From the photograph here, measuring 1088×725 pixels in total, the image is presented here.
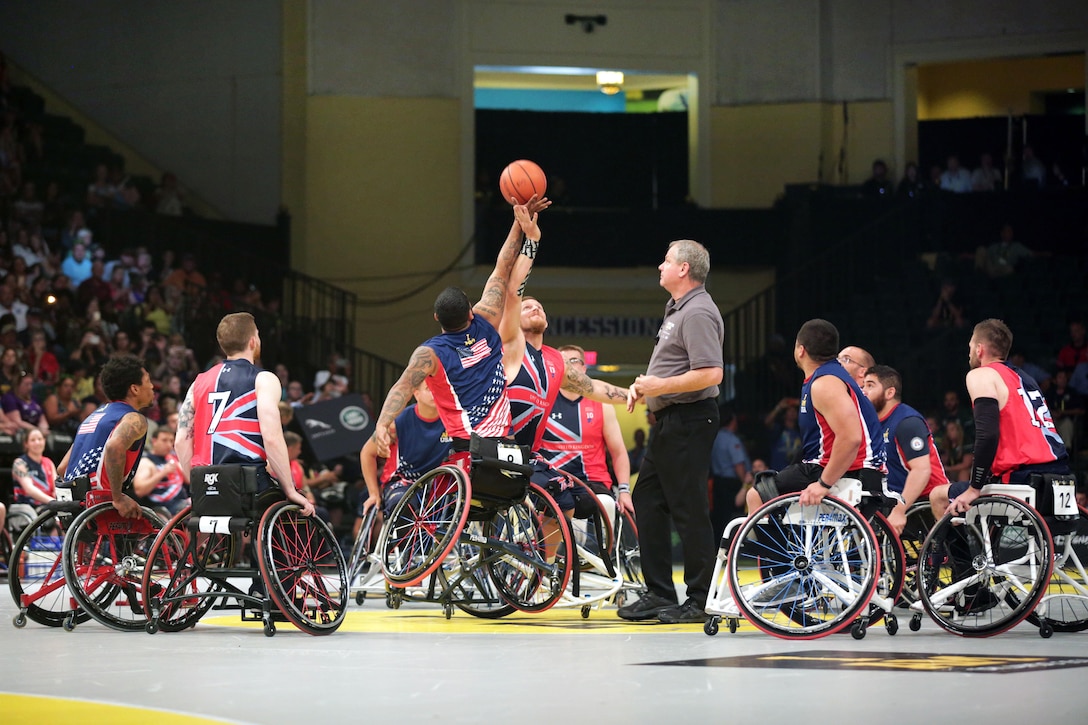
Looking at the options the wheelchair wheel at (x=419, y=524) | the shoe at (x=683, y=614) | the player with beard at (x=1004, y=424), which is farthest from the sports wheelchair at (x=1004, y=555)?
the wheelchair wheel at (x=419, y=524)

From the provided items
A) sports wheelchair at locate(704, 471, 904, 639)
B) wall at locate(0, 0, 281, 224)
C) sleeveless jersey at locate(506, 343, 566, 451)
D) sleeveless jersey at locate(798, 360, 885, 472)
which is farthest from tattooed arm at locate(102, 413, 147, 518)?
wall at locate(0, 0, 281, 224)

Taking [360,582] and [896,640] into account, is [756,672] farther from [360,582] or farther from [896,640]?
[360,582]

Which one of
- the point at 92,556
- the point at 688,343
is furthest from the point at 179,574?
the point at 688,343

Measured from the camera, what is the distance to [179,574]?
6.85m

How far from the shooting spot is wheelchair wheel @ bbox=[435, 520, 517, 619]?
7.31 m

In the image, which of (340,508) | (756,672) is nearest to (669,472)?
(756,672)

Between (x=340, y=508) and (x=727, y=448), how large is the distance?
158 inches

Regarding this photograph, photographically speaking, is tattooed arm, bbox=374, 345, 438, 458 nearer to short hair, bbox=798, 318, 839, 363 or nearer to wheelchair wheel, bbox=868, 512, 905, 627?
short hair, bbox=798, 318, 839, 363

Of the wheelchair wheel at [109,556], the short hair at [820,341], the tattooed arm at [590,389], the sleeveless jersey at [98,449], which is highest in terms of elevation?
the short hair at [820,341]

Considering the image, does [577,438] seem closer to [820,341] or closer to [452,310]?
[452,310]

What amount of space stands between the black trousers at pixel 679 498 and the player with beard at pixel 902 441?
1183 millimetres

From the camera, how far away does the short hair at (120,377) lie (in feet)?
24.5

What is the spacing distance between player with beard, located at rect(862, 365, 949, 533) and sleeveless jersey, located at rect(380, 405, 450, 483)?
246 centimetres

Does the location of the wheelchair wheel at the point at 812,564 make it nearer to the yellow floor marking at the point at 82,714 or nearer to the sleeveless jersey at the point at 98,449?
the yellow floor marking at the point at 82,714
